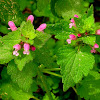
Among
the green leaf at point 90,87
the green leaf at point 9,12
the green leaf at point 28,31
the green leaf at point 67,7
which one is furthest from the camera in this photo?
the green leaf at point 67,7

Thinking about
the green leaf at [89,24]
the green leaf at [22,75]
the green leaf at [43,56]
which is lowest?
the green leaf at [22,75]

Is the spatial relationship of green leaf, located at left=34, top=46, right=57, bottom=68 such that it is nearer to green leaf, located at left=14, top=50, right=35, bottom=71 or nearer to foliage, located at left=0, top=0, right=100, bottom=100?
foliage, located at left=0, top=0, right=100, bottom=100

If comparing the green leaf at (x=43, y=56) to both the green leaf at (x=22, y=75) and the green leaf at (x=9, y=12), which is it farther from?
the green leaf at (x=9, y=12)

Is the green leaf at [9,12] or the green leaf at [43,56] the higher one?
the green leaf at [9,12]

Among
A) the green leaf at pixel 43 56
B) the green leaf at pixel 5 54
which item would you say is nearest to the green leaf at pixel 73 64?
the green leaf at pixel 43 56

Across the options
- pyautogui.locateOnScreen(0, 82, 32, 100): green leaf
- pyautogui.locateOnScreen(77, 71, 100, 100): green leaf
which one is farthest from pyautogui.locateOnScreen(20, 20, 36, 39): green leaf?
pyautogui.locateOnScreen(77, 71, 100, 100): green leaf

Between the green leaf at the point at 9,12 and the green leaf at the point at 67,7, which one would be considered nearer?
the green leaf at the point at 9,12

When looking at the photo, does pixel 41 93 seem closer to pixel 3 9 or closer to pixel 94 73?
pixel 94 73
